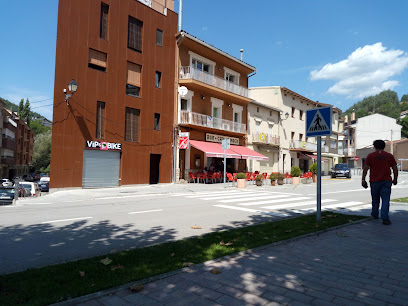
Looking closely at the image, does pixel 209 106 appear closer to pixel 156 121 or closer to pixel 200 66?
pixel 200 66

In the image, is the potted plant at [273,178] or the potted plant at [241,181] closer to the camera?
the potted plant at [241,181]

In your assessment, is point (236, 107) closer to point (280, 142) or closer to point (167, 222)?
point (280, 142)

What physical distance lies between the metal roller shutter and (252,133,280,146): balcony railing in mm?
15762

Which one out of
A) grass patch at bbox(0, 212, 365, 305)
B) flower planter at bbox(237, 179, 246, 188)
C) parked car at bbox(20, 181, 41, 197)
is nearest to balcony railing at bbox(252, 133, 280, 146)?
flower planter at bbox(237, 179, 246, 188)

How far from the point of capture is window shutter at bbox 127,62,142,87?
69.3ft

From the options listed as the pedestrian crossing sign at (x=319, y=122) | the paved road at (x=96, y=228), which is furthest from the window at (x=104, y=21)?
the pedestrian crossing sign at (x=319, y=122)

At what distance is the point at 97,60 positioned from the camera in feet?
63.4

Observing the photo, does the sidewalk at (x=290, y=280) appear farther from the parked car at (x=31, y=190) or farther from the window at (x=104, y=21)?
the parked car at (x=31, y=190)

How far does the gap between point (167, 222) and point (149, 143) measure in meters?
15.3

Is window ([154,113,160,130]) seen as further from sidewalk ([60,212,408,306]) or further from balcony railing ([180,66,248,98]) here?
sidewalk ([60,212,408,306])

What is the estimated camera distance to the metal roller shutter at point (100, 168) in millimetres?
18672

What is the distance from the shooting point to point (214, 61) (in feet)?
90.0

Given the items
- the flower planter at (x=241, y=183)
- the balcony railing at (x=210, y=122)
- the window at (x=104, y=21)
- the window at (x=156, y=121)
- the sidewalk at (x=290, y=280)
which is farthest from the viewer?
the balcony railing at (x=210, y=122)

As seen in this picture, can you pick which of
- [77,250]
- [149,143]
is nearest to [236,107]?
[149,143]
